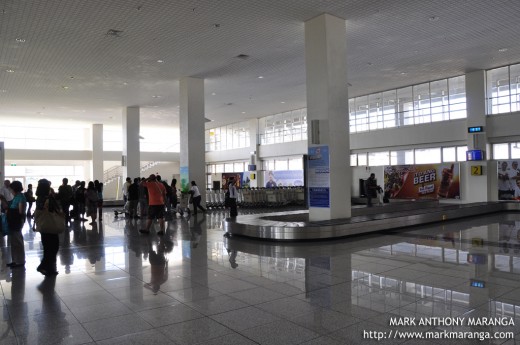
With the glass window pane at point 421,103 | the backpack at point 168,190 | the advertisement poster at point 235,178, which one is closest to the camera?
the backpack at point 168,190

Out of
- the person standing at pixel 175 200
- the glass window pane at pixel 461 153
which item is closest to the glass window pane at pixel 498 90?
the glass window pane at pixel 461 153

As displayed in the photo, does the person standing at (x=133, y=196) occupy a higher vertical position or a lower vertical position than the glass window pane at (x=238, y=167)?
lower

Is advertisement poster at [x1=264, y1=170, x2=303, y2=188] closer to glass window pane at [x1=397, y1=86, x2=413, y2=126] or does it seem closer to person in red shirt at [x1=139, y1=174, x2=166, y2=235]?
glass window pane at [x1=397, y1=86, x2=413, y2=126]

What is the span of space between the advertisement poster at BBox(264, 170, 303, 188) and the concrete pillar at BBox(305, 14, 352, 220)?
17.3 metres

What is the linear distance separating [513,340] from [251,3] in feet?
32.1

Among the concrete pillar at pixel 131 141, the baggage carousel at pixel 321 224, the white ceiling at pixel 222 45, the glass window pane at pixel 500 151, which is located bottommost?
the baggage carousel at pixel 321 224

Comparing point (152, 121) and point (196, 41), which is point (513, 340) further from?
point (152, 121)

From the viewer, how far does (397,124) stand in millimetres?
23547

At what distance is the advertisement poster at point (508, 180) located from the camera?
18016mm

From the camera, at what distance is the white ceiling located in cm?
1132

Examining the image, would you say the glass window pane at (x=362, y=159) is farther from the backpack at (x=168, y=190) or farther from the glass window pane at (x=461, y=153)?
the backpack at (x=168, y=190)

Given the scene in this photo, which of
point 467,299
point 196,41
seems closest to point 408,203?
point 196,41

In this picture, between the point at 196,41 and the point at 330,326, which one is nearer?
the point at 330,326

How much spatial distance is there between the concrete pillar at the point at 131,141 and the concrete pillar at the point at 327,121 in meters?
17.4
